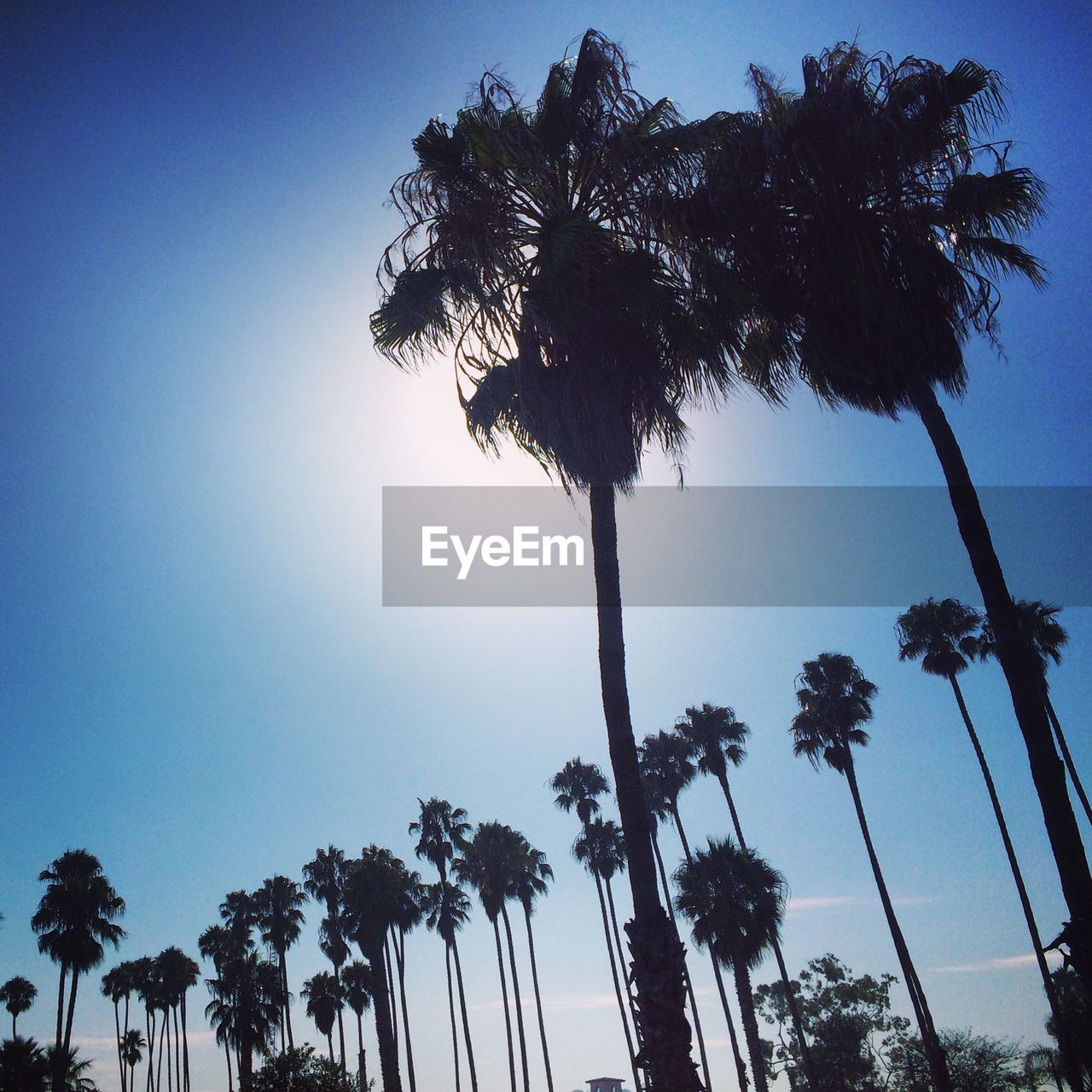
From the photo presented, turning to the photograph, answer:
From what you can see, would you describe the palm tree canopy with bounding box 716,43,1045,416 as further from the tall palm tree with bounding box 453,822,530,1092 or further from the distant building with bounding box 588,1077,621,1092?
the distant building with bounding box 588,1077,621,1092

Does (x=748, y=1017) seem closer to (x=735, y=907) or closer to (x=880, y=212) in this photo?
(x=735, y=907)

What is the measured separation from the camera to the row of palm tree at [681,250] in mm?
11695

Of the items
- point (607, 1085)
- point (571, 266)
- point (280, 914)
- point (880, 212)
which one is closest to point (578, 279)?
point (571, 266)

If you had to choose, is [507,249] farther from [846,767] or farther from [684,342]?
[846,767]

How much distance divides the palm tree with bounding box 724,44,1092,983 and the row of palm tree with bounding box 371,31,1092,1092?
0.09ft

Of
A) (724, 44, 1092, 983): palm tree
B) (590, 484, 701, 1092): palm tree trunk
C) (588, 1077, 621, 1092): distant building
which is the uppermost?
(724, 44, 1092, 983): palm tree

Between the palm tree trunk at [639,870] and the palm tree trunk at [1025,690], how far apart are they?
4413 millimetres

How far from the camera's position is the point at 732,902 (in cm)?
3250

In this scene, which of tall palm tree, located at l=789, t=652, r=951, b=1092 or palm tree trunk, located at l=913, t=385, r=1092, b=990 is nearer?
palm tree trunk, located at l=913, t=385, r=1092, b=990

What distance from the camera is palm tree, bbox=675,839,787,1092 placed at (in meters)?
32.1

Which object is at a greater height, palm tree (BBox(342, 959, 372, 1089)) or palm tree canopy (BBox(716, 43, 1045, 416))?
palm tree canopy (BBox(716, 43, 1045, 416))

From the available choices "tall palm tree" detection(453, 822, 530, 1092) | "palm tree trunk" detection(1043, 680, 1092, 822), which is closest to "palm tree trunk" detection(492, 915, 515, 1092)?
"tall palm tree" detection(453, 822, 530, 1092)

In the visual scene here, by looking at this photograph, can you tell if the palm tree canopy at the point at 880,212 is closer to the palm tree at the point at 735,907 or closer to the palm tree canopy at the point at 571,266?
the palm tree canopy at the point at 571,266

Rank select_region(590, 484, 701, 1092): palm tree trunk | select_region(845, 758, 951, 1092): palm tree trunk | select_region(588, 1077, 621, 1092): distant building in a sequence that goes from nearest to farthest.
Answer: select_region(590, 484, 701, 1092): palm tree trunk < select_region(845, 758, 951, 1092): palm tree trunk < select_region(588, 1077, 621, 1092): distant building
